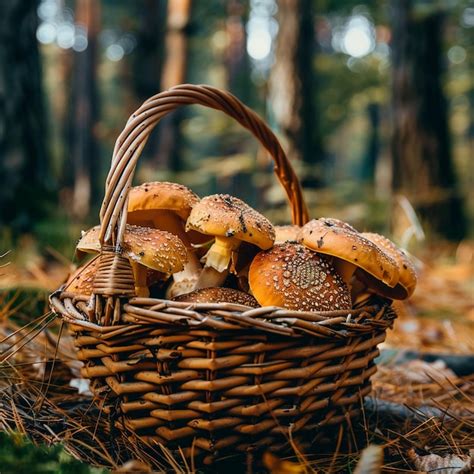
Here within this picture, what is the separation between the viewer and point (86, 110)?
12742 millimetres

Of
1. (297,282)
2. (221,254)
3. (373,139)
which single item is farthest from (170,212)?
(373,139)

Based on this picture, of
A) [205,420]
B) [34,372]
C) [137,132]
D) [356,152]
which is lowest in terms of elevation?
[356,152]

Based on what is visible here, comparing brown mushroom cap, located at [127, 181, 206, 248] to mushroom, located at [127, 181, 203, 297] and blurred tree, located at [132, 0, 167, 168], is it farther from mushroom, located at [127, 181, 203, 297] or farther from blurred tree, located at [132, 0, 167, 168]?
blurred tree, located at [132, 0, 167, 168]

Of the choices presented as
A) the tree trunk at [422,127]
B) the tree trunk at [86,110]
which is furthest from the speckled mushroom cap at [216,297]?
the tree trunk at [86,110]

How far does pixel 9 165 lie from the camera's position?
145 inches

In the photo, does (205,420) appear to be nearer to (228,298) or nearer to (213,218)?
(228,298)

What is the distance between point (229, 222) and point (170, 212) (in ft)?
1.07

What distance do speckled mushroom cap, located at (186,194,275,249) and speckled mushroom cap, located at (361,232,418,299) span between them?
0.38 meters

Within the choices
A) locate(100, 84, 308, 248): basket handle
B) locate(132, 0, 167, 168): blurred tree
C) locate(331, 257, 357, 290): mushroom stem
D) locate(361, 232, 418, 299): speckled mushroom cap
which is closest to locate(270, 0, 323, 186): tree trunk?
locate(132, 0, 167, 168): blurred tree

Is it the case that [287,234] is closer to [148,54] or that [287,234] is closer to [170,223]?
[170,223]

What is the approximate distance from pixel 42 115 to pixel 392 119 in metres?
3.60

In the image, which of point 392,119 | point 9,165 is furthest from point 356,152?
point 9,165

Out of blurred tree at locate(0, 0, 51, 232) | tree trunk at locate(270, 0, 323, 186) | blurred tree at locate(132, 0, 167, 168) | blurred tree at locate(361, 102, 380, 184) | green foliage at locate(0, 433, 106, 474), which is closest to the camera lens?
green foliage at locate(0, 433, 106, 474)

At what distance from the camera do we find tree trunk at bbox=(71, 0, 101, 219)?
1193 cm
